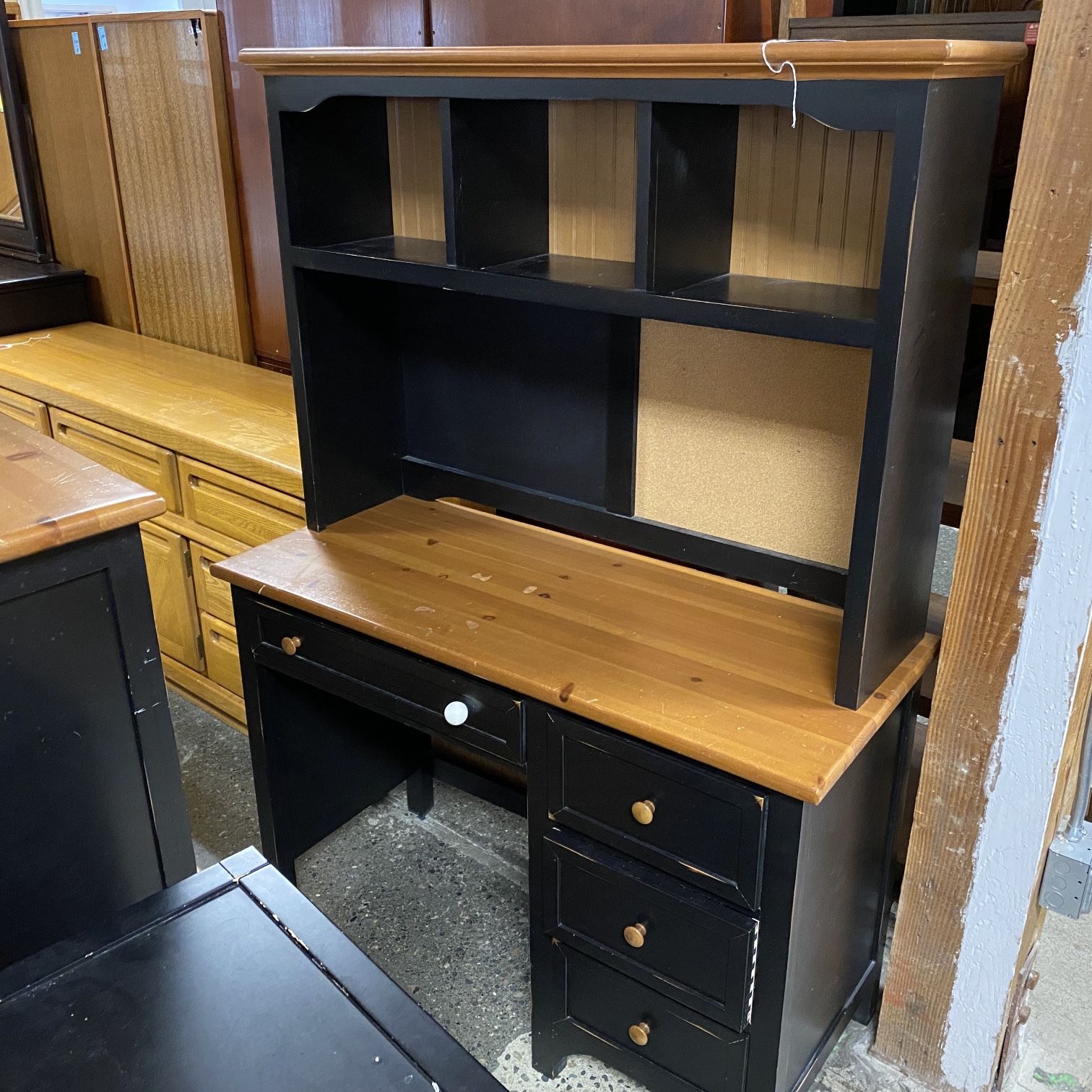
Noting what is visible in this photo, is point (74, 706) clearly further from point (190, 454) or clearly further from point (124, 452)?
point (124, 452)

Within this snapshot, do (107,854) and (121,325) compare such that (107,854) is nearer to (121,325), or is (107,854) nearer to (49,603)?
(49,603)

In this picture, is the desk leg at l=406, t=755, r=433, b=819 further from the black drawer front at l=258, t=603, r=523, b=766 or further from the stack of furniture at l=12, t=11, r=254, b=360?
the stack of furniture at l=12, t=11, r=254, b=360

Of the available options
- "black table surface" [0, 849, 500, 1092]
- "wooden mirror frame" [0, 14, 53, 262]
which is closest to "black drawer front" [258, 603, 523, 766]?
"black table surface" [0, 849, 500, 1092]

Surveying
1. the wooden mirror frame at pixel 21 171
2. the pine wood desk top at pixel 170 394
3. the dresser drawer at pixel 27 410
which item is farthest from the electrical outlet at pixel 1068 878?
the wooden mirror frame at pixel 21 171

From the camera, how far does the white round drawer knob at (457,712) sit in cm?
170

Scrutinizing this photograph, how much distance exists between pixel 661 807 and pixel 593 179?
1.01 metres

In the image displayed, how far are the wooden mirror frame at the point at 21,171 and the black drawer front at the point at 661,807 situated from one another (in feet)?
10.3

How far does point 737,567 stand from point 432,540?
60 centimetres

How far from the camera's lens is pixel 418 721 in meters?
1.79

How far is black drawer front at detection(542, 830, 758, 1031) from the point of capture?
5.04 feet

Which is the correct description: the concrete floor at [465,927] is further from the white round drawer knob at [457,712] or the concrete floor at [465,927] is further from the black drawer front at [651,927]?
the white round drawer knob at [457,712]

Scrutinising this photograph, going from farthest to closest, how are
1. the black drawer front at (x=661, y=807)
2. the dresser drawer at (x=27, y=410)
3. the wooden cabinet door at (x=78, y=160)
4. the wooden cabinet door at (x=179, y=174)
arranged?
the wooden cabinet door at (x=78, y=160) → the dresser drawer at (x=27, y=410) → the wooden cabinet door at (x=179, y=174) → the black drawer front at (x=661, y=807)

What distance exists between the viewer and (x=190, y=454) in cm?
265

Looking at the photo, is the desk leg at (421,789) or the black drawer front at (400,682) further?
the desk leg at (421,789)
